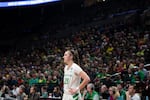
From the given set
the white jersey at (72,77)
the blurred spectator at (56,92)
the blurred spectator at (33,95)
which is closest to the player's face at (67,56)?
the white jersey at (72,77)

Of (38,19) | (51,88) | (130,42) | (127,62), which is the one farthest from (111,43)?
(38,19)

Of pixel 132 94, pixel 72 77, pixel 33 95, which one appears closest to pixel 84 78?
pixel 72 77

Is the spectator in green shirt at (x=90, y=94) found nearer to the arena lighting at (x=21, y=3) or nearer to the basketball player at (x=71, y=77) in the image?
the basketball player at (x=71, y=77)

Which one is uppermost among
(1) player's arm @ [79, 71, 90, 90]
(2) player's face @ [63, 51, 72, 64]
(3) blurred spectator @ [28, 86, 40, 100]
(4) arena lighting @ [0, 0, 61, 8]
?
(4) arena lighting @ [0, 0, 61, 8]

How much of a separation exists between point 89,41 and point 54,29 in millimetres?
6501

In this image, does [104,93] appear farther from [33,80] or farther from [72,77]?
[33,80]

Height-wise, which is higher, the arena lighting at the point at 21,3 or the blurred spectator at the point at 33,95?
the arena lighting at the point at 21,3

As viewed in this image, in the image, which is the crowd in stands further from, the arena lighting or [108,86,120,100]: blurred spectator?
the arena lighting

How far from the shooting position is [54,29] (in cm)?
2872

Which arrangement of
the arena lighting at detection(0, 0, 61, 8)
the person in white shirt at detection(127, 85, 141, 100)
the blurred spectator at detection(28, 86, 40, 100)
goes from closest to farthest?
1. the person in white shirt at detection(127, 85, 141, 100)
2. the blurred spectator at detection(28, 86, 40, 100)
3. the arena lighting at detection(0, 0, 61, 8)

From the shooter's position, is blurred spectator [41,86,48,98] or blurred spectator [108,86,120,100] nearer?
blurred spectator [108,86,120,100]

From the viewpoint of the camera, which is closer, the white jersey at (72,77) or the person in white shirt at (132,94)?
the white jersey at (72,77)

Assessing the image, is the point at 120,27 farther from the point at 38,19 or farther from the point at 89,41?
the point at 38,19

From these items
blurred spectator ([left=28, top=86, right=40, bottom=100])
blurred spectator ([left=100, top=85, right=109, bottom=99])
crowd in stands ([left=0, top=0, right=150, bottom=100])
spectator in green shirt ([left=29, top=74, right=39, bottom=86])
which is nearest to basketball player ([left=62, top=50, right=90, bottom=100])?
crowd in stands ([left=0, top=0, right=150, bottom=100])
